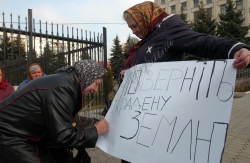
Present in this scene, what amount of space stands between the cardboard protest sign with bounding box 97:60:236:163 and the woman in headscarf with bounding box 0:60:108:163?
0.26 meters

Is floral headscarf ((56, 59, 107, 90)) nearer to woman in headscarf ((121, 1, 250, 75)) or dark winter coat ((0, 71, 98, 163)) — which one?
dark winter coat ((0, 71, 98, 163))

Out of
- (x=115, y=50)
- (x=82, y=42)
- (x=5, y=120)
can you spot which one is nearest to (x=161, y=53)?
(x=5, y=120)

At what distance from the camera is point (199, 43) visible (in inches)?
55.1

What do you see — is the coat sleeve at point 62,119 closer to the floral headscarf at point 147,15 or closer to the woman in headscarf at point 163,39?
the woman in headscarf at point 163,39

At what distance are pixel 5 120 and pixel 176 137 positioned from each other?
113 cm

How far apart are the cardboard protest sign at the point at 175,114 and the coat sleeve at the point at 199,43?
4.9 inches

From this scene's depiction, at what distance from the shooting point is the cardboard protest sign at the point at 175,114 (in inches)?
43.2

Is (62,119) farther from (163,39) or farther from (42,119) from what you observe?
(163,39)

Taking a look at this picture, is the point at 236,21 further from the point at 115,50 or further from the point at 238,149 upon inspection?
the point at 238,149

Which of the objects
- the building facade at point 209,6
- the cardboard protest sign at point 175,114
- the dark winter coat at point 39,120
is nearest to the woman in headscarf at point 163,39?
the cardboard protest sign at point 175,114

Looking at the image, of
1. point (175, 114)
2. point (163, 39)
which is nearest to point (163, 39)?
point (163, 39)

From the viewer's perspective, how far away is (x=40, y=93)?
1511 mm

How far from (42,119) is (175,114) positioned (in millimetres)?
877

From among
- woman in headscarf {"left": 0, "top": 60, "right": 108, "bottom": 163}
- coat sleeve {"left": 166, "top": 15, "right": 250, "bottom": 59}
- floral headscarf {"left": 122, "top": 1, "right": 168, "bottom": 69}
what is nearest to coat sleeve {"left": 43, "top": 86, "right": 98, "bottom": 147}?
woman in headscarf {"left": 0, "top": 60, "right": 108, "bottom": 163}
